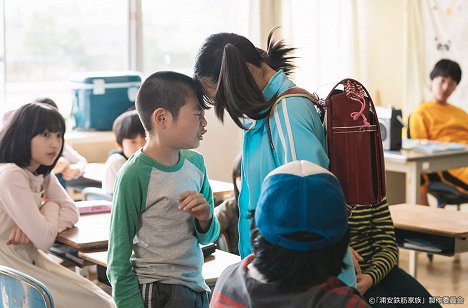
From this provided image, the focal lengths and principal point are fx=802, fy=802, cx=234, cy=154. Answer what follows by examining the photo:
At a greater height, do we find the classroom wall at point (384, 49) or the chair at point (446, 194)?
the classroom wall at point (384, 49)

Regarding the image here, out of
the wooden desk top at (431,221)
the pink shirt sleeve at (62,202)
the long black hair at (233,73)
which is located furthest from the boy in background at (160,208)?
the wooden desk top at (431,221)

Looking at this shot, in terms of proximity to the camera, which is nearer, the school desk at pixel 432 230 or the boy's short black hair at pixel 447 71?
the school desk at pixel 432 230

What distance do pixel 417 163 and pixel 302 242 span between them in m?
4.08

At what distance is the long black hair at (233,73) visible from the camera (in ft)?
6.55

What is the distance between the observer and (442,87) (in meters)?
6.14

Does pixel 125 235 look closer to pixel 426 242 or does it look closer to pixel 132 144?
pixel 426 242

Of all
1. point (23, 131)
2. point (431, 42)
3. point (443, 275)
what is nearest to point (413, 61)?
point (431, 42)

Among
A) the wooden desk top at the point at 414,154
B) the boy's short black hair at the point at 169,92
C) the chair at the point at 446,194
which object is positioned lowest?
the chair at the point at 446,194

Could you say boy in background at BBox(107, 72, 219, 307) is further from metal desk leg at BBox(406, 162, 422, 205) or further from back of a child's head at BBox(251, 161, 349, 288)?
metal desk leg at BBox(406, 162, 422, 205)

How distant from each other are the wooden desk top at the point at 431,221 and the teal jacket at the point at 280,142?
5.12 feet

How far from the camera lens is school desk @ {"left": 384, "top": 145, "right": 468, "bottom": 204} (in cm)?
537

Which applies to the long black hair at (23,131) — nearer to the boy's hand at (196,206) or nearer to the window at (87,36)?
the boy's hand at (196,206)

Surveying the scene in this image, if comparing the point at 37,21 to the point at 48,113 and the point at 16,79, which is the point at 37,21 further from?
the point at 48,113

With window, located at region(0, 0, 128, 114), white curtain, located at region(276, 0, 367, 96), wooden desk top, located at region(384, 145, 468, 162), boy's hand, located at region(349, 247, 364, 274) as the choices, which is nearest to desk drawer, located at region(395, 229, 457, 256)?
boy's hand, located at region(349, 247, 364, 274)
